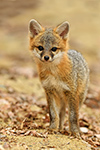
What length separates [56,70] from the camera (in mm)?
6762

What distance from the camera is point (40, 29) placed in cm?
711

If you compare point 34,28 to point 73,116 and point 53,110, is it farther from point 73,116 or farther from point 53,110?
point 73,116

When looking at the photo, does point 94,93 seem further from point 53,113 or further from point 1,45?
point 1,45

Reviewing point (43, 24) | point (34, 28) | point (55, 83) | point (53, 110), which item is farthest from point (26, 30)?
point (55, 83)

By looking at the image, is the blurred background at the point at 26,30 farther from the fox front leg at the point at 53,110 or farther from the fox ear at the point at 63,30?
the fox ear at the point at 63,30

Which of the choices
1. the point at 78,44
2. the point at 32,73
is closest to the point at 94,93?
the point at 32,73

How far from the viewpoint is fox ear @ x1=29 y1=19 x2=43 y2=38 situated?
7.09 m

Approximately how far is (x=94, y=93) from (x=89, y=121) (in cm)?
295

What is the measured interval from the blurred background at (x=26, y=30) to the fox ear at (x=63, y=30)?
389cm

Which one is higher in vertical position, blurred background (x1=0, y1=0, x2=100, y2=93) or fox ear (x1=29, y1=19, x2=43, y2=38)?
blurred background (x1=0, y1=0, x2=100, y2=93)

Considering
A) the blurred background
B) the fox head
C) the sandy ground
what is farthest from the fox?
the blurred background

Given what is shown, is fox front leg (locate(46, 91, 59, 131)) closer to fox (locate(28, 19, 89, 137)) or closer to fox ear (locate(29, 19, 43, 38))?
fox (locate(28, 19, 89, 137))

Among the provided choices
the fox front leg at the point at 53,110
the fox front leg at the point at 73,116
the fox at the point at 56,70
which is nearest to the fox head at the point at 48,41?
the fox at the point at 56,70

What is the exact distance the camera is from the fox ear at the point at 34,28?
23.3 ft
